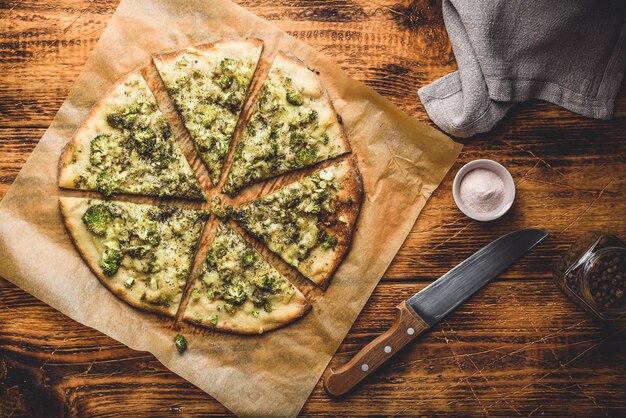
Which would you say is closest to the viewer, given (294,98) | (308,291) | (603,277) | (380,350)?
(603,277)

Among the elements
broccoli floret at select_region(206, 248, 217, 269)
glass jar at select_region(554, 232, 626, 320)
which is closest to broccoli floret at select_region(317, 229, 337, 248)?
broccoli floret at select_region(206, 248, 217, 269)

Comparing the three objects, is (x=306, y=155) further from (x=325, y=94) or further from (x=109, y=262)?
(x=109, y=262)

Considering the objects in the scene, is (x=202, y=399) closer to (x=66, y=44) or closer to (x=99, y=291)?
(x=99, y=291)

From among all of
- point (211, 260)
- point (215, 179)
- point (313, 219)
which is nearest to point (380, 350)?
point (313, 219)

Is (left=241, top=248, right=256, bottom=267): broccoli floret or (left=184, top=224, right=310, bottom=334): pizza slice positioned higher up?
(left=241, top=248, right=256, bottom=267): broccoli floret

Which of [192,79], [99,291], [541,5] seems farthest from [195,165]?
[541,5]

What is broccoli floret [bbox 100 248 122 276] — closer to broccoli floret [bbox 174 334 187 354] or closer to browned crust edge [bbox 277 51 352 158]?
broccoli floret [bbox 174 334 187 354]
